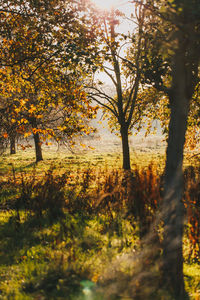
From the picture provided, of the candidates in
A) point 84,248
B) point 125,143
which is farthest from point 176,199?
point 125,143

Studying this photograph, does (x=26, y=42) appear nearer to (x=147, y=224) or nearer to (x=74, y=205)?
(x=74, y=205)

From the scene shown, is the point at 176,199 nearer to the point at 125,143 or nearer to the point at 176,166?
the point at 176,166

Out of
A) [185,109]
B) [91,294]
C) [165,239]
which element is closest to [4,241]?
[91,294]

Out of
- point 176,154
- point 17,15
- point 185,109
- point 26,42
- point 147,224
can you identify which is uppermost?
point 17,15

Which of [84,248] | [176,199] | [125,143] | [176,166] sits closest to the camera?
[176,199]

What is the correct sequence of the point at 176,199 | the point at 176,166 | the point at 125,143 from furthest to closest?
the point at 125,143 < the point at 176,166 < the point at 176,199

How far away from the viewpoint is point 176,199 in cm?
286

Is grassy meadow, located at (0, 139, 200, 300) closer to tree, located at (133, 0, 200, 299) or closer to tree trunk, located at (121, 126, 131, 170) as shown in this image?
tree, located at (133, 0, 200, 299)

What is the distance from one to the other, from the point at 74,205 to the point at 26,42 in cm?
536

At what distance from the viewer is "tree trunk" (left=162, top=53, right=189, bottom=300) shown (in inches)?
111

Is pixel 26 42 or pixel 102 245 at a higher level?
pixel 26 42

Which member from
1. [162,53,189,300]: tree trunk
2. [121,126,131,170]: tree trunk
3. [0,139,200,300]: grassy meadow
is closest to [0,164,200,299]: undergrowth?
[0,139,200,300]: grassy meadow

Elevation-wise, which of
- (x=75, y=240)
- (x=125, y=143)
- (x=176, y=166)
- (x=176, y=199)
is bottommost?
(x=75, y=240)

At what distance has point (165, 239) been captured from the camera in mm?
2998
